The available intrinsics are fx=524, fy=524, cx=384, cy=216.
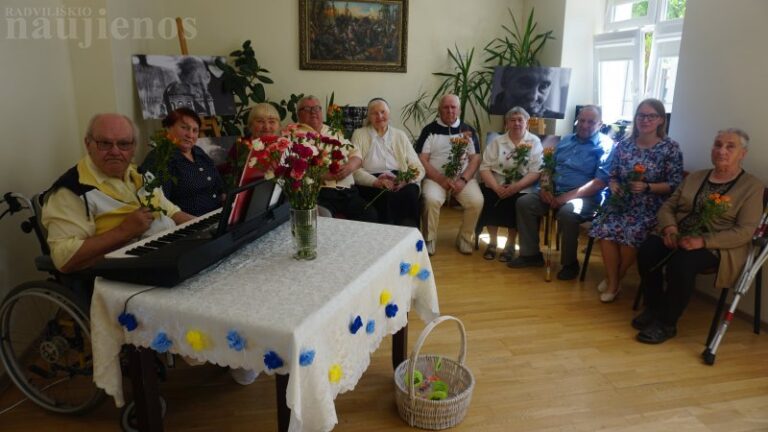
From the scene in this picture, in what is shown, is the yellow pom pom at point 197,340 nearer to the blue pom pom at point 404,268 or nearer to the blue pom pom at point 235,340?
the blue pom pom at point 235,340

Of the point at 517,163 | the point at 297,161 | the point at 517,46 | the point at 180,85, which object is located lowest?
the point at 517,163

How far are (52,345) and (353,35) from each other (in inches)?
157

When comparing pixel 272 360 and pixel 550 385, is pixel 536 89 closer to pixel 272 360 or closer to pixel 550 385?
pixel 550 385

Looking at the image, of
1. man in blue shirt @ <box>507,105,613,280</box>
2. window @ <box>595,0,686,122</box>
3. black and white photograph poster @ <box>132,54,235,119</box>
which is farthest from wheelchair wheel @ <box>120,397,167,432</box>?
window @ <box>595,0,686,122</box>

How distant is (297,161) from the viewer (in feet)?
5.56

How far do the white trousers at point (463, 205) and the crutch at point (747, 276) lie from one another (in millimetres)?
1888

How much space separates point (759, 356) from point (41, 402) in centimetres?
343

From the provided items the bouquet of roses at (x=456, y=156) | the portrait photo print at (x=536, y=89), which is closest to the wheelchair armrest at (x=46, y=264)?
the bouquet of roses at (x=456, y=156)

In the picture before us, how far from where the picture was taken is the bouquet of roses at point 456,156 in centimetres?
412

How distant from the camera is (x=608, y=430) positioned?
84.7 inches

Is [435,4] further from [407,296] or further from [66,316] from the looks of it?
[66,316]

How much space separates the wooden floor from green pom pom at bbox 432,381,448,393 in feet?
0.50

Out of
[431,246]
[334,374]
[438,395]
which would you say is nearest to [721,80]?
[431,246]

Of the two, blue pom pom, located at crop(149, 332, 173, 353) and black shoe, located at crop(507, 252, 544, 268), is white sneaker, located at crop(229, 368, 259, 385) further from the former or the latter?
black shoe, located at crop(507, 252, 544, 268)
